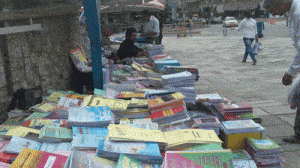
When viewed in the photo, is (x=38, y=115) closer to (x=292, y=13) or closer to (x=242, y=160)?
(x=242, y=160)

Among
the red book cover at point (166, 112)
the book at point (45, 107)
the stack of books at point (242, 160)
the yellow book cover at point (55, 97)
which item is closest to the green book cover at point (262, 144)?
the stack of books at point (242, 160)

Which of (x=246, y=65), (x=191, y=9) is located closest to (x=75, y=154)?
(x=246, y=65)

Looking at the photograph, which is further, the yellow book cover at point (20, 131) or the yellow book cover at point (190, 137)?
the yellow book cover at point (20, 131)

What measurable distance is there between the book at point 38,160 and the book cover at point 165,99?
1.35 metres

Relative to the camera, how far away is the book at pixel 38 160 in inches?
87.1

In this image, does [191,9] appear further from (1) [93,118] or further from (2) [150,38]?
(1) [93,118]

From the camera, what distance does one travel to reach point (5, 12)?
3.88 meters

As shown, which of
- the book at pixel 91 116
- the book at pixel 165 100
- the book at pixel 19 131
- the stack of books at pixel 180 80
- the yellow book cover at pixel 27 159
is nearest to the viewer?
the yellow book cover at pixel 27 159

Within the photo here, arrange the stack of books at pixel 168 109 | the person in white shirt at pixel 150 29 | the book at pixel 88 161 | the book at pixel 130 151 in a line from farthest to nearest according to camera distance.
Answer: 1. the person in white shirt at pixel 150 29
2. the stack of books at pixel 168 109
3. the book at pixel 130 151
4. the book at pixel 88 161

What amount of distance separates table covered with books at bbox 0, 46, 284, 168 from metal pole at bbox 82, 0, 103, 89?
11.9 inches

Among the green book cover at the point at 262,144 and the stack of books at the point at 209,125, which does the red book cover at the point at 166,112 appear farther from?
the green book cover at the point at 262,144

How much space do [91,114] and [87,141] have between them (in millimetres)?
517

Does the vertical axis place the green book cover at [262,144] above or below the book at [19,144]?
below

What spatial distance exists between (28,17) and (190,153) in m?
3.30
